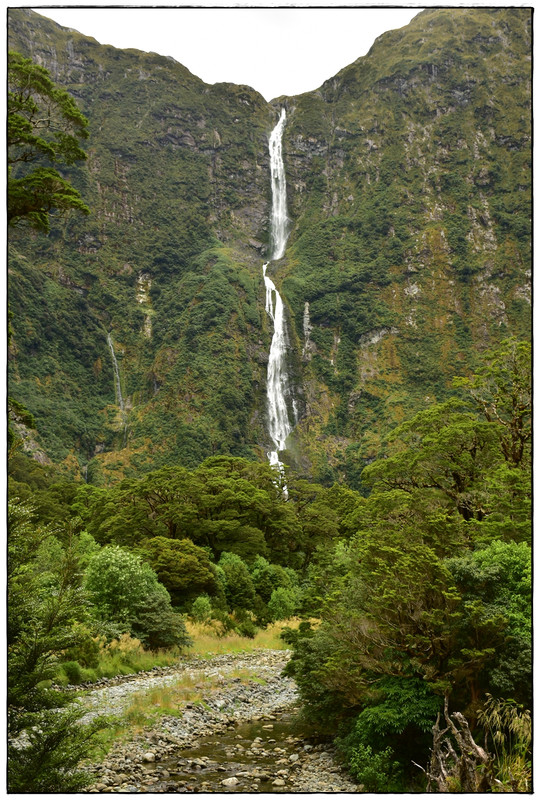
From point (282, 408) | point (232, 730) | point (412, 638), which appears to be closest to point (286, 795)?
point (412, 638)

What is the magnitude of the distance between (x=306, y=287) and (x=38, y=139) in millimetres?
155967

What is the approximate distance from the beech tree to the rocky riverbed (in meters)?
8.74

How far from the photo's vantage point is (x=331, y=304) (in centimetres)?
16400

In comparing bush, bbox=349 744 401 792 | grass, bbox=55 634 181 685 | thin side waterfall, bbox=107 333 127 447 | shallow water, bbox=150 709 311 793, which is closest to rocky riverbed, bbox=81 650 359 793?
shallow water, bbox=150 709 311 793

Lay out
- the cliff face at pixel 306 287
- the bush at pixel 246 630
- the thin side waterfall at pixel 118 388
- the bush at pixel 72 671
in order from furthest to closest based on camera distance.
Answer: the thin side waterfall at pixel 118 388 → the cliff face at pixel 306 287 → the bush at pixel 246 630 → the bush at pixel 72 671

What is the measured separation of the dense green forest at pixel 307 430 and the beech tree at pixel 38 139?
6cm

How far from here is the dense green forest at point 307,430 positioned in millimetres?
10008

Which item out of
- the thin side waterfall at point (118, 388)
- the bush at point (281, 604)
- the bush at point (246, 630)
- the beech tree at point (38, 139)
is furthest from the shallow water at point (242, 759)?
the thin side waterfall at point (118, 388)

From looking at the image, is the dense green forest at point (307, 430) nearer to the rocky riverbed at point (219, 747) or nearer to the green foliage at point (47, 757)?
the green foliage at point (47, 757)

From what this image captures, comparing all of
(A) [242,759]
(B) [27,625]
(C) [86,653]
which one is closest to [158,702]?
(C) [86,653]

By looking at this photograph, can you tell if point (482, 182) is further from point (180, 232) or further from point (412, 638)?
point (412, 638)

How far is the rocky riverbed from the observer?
36.5ft

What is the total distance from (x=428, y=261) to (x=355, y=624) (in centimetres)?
16737

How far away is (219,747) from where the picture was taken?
46.4 feet
